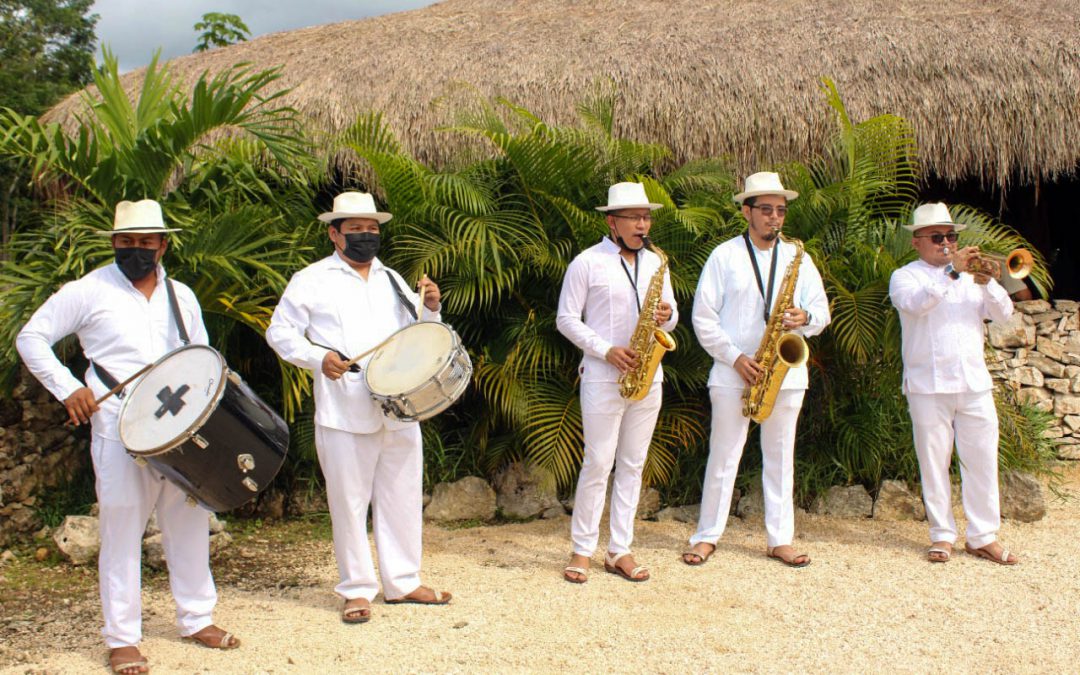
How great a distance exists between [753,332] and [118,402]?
10.4 ft

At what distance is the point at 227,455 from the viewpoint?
3.93 m

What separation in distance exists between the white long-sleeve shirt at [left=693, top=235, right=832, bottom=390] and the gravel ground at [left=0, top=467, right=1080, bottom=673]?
43.2 inches

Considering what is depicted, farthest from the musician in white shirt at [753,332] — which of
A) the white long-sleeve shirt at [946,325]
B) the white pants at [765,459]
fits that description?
the white long-sleeve shirt at [946,325]

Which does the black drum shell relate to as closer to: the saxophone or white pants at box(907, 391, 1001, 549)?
the saxophone

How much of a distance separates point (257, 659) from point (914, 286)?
148 inches

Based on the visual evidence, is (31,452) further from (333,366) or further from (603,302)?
(603,302)

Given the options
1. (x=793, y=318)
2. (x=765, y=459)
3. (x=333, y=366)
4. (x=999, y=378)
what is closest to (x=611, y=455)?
(x=765, y=459)

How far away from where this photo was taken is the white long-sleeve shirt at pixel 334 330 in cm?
456

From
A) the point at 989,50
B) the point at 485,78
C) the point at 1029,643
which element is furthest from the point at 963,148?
the point at 1029,643

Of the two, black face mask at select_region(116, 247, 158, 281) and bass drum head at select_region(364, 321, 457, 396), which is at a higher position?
black face mask at select_region(116, 247, 158, 281)

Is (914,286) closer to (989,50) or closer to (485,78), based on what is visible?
(989,50)

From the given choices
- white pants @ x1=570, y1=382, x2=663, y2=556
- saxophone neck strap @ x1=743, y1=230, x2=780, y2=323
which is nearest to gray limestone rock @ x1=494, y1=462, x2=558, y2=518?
white pants @ x1=570, y1=382, x2=663, y2=556

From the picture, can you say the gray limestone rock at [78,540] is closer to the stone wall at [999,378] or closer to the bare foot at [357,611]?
the stone wall at [999,378]

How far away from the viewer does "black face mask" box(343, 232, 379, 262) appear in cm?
470
